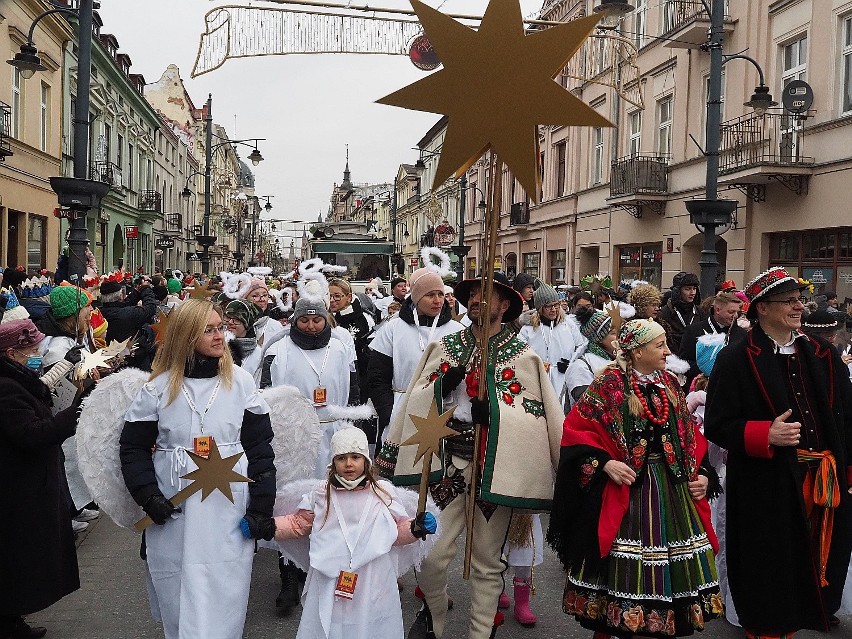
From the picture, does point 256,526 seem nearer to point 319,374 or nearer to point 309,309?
point 319,374

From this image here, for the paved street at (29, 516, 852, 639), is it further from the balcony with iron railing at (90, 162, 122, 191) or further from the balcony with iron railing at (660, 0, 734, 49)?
the balcony with iron railing at (90, 162, 122, 191)

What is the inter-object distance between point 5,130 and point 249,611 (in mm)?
19747

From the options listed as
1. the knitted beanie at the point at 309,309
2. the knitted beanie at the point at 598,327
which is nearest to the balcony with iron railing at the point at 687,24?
the knitted beanie at the point at 598,327

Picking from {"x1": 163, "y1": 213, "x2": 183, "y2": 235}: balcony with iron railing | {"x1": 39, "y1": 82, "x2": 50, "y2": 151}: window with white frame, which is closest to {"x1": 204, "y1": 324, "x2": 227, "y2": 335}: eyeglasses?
{"x1": 39, "y1": 82, "x2": 50, "y2": 151}: window with white frame

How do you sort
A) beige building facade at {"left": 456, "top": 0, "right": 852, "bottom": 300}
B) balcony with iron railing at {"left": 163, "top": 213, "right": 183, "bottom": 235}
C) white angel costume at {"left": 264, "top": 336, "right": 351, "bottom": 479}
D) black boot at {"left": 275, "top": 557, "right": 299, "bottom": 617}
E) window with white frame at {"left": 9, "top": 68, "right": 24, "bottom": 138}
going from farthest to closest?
balcony with iron railing at {"left": 163, "top": 213, "right": 183, "bottom": 235} < window with white frame at {"left": 9, "top": 68, "right": 24, "bottom": 138} < beige building facade at {"left": 456, "top": 0, "right": 852, "bottom": 300} < white angel costume at {"left": 264, "top": 336, "right": 351, "bottom": 479} < black boot at {"left": 275, "top": 557, "right": 299, "bottom": 617}

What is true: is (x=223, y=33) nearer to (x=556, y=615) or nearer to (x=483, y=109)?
(x=483, y=109)

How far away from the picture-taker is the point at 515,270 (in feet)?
119

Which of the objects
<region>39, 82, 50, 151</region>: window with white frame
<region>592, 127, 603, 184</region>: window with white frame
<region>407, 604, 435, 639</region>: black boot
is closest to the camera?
<region>407, 604, 435, 639</region>: black boot

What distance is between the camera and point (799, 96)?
15.0 meters

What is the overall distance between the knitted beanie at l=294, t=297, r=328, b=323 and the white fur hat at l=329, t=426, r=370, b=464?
187cm

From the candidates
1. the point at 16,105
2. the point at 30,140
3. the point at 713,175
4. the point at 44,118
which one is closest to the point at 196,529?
the point at 713,175

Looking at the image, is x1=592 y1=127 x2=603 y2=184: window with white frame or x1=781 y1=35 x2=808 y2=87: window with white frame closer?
x1=781 y1=35 x2=808 y2=87: window with white frame

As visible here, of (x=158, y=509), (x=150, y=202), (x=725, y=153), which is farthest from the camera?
(x=150, y=202)

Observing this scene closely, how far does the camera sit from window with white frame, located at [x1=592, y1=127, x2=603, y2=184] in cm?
2648
